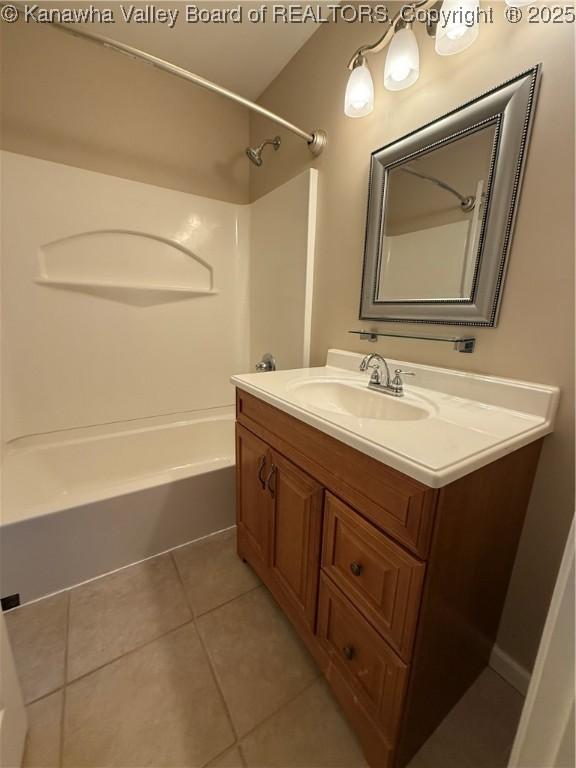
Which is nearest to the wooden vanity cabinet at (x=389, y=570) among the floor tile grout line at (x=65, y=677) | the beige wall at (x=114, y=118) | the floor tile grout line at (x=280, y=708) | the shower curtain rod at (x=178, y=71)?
the floor tile grout line at (x=280, y=708)

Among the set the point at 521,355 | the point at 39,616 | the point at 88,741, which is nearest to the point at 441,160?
the point at 521,355

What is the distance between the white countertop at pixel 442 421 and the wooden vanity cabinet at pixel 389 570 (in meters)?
0.05

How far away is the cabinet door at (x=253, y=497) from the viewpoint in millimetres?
1085

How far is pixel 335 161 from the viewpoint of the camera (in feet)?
4.45

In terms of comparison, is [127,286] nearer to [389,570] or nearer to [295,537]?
[295,537]

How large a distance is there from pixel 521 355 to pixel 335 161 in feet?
3.69

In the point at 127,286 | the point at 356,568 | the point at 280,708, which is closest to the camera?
the point at 356,568

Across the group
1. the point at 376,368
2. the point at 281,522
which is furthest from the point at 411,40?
the point at 281,522

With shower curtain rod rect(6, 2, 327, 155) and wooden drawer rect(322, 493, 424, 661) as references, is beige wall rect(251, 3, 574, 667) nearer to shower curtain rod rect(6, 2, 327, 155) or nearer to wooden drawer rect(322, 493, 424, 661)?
shower curtain rod rect(6, 2, 327, 155)

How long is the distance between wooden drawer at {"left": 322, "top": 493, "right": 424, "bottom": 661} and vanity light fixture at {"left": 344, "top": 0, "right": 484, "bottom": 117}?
1.28 m

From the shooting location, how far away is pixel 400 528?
0.62 meters

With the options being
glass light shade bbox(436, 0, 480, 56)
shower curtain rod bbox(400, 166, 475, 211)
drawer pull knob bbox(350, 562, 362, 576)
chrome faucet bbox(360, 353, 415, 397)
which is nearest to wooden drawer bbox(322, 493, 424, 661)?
drawer pull knob bbox(350, 562, 362, 576)

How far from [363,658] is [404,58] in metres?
1.70

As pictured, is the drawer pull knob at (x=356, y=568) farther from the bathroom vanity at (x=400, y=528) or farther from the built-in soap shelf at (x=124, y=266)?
the built-in soap shelf at (x=124, y=266)
